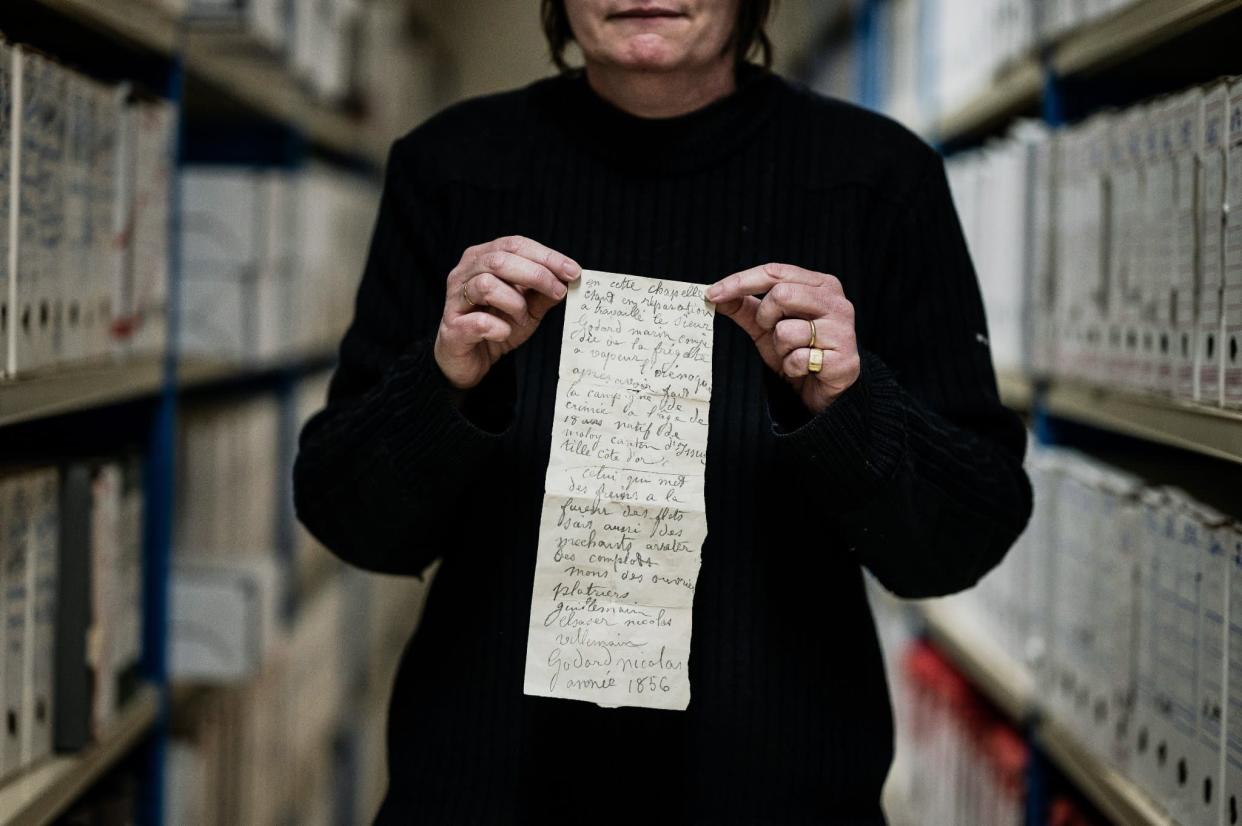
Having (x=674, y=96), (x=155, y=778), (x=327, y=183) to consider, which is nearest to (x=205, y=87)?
(x=327, y=183)

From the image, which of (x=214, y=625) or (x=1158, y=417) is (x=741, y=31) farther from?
(x=214, y=625)

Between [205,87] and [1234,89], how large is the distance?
1.70 m

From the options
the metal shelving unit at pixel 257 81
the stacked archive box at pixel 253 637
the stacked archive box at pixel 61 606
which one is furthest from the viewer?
the stacked archive box at pixel 253 637

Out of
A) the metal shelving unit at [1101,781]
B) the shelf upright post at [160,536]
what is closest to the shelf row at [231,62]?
the shelf upright post at [160,536]

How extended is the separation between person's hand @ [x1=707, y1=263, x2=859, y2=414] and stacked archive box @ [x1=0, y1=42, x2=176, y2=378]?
0.76 metres

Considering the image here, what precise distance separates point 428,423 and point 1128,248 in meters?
0.94

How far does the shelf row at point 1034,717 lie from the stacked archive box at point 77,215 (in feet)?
4.32

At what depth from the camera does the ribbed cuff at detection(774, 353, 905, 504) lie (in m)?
1.11

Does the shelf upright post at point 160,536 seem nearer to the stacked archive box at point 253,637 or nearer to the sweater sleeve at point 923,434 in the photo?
the stacked archive box at point 253,637

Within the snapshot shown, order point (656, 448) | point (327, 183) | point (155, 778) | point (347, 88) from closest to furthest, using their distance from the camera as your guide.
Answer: point (656, 448) → point (155, 778) → point (327, 183) → point (347, 88)

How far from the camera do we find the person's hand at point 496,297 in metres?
1.11

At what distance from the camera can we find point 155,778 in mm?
2010

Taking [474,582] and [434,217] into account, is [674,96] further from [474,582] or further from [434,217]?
[474,582]

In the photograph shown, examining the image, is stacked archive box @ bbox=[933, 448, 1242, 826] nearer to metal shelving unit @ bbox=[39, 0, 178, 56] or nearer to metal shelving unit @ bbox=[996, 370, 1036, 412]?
metal shelving unit @ bbox=[996, 370, 1036, 412]
